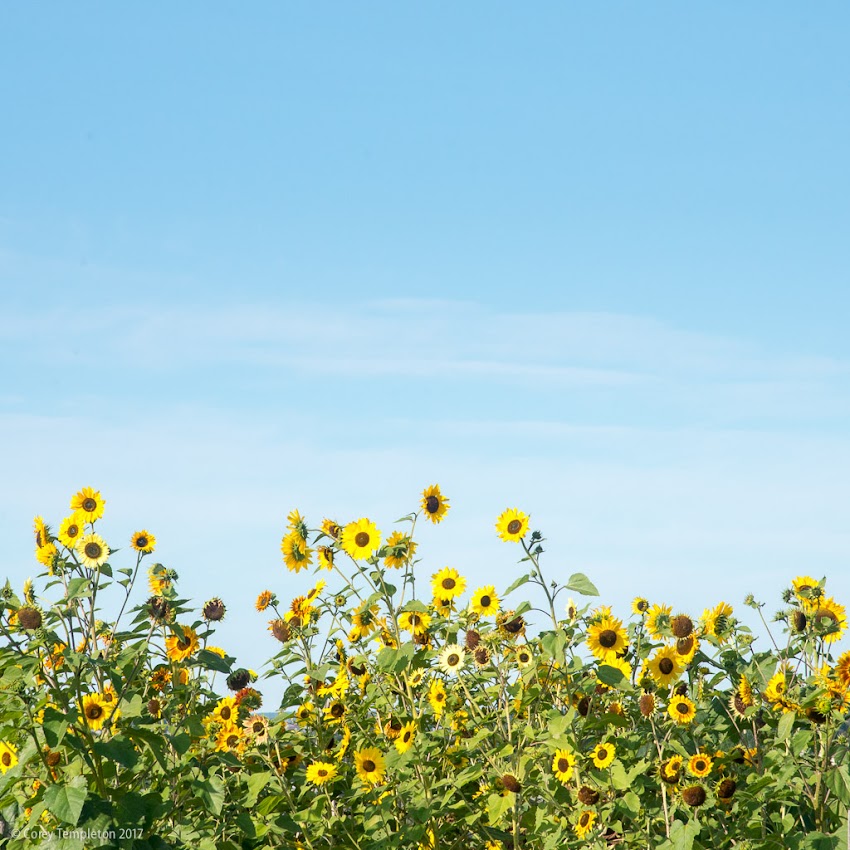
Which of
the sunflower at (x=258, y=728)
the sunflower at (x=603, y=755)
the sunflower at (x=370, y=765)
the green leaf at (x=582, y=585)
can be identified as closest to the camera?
the green leaf at (x=582, y=585)

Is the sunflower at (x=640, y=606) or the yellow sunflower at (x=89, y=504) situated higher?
the yellow sunflower at (x=89, y=504)

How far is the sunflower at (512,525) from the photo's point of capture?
18.9 feet

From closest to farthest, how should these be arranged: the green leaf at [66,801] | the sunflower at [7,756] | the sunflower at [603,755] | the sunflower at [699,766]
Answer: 1. the green leaf at [66,801]
2. the sunflower at [7,756]
3. the sunflower at [603,755]
4. the sunflower at [699,766]

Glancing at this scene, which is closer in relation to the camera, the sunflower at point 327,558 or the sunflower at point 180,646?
the sunflower at point 180,646

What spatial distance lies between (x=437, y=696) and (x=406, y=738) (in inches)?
11.6

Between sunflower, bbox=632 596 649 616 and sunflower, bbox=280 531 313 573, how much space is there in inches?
74.5

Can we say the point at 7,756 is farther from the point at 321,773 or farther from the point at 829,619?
the point at 829,619

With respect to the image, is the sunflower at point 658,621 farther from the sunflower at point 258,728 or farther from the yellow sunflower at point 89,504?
the yellow sunflower at point 89,504

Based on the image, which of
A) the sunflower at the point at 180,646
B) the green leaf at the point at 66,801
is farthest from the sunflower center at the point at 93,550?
the green leaf at the point at 66,801

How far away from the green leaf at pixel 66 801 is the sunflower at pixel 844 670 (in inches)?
141

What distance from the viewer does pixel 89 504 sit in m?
5.84

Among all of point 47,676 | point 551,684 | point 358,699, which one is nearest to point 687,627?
point 551,684

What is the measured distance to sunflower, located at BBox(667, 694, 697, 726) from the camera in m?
5.87

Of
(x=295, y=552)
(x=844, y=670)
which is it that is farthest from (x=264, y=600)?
(x=844, y=670)
